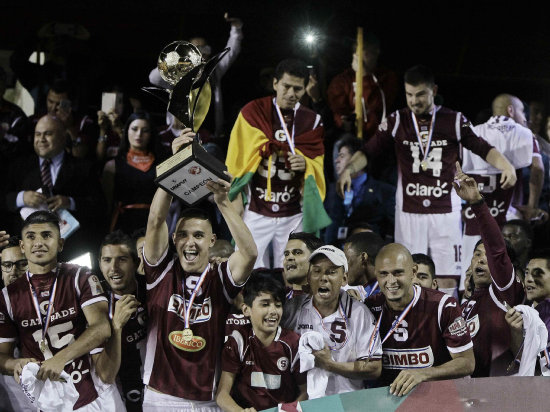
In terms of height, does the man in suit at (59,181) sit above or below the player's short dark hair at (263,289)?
above

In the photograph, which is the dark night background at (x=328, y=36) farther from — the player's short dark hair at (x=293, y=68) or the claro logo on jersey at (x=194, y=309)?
the claro logo on jersey at (x=194, y=309)

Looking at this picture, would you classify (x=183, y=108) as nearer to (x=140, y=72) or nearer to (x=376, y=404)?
(x=376, y=404)

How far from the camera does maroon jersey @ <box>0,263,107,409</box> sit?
17.5 ft

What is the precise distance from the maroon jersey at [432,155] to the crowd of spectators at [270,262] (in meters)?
0.01

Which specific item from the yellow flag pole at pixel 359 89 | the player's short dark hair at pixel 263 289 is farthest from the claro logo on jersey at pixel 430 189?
the player's short dark hair at pixel 263 289

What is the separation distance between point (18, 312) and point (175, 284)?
3.09 ft

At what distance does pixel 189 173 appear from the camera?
4.64 m

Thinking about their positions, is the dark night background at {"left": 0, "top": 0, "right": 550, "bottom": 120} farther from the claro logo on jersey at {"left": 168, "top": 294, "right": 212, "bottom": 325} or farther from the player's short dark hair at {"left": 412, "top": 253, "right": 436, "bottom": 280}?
the claro logo on jersey at {"left": 168, "top": 294, "right": 212, "bottom": 325}

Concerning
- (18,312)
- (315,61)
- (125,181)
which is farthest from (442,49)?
(18,312)

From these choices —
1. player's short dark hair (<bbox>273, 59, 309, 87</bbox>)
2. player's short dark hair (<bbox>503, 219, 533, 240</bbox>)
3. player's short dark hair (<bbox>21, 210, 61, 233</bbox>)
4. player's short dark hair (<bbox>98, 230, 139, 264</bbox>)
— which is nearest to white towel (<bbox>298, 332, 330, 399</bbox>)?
player's short dark hair (<bbox>98, 230, 139, 264</bbox>)

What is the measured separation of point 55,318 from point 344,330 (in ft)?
5.58

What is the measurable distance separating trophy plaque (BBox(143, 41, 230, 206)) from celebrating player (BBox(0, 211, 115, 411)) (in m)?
1.01

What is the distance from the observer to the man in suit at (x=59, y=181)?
23.7ft

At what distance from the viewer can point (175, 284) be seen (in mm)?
5383
